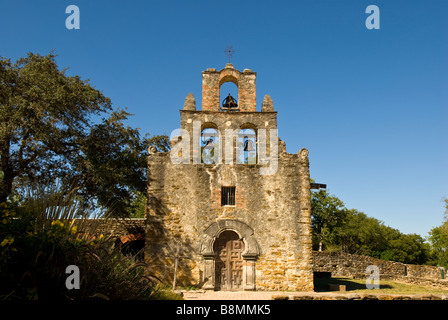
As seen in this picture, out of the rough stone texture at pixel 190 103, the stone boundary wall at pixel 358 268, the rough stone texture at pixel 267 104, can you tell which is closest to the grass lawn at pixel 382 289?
the stone boundary wall at pixel 358 268

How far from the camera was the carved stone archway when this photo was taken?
13086 millimetres

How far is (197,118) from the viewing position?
47.5 feet

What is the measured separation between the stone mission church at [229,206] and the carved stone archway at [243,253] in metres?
0.04

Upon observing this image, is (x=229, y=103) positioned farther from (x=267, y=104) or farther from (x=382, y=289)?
(x=382, y=289)

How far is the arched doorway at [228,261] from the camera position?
13.2 metres

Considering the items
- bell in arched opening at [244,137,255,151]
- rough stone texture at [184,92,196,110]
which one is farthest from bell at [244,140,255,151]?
rough stone texture at [184,92,196,110]

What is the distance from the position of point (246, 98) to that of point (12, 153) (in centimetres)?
1083

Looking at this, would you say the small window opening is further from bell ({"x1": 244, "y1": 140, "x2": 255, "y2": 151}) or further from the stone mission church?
bell ({"x1": 244, "y1": 140, "x2": 255, "y2": 151})

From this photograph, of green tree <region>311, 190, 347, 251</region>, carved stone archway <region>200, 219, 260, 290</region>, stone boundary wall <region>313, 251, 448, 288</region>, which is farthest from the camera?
green tree <region>311, 190, 347, 251</region>

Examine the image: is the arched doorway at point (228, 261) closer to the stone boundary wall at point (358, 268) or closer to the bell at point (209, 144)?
the bell at point (209, 144)

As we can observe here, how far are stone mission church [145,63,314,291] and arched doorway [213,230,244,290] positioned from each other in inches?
1.5
